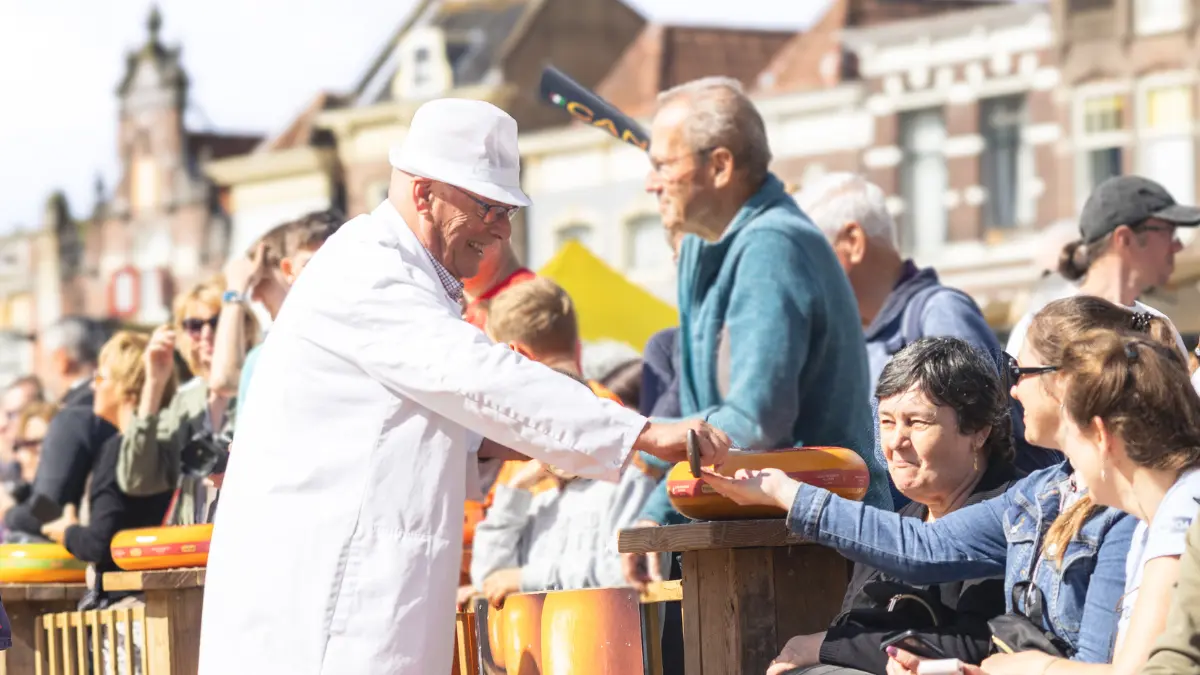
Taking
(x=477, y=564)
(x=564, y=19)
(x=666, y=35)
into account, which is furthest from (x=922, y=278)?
(x=564, y=19)

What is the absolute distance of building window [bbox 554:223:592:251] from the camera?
100ft

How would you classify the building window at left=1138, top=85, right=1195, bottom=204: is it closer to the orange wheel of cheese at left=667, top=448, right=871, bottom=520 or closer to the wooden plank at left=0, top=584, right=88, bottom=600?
the wooden plank at left=0, top=584, right=88, bottom=600

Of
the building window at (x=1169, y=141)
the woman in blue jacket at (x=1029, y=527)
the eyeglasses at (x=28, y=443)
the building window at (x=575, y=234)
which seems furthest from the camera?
the building window at (x=575, y=234)

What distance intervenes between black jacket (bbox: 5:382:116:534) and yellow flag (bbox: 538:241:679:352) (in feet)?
17.1

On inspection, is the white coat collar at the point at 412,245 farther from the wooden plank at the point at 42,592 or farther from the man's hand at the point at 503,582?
the wooden plank at the point at 42,592

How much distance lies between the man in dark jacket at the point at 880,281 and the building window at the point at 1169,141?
57.0ft

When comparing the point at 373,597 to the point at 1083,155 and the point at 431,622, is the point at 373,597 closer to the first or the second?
the point at 431,622

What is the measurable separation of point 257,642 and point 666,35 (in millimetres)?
27878

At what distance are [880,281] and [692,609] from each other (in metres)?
2.28

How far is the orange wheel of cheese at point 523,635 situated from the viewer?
4.57m

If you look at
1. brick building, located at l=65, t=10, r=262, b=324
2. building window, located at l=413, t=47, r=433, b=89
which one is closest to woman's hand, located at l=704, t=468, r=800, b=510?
building window, located at l=413, t=47, r=433, b=89

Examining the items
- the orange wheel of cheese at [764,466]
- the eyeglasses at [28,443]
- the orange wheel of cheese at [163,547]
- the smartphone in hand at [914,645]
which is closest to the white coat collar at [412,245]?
the orange wheel of cheese at [764,466]

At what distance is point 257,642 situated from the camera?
3920 mm

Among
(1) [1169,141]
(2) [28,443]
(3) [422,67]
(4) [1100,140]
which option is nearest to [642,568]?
(2) [28,443]
